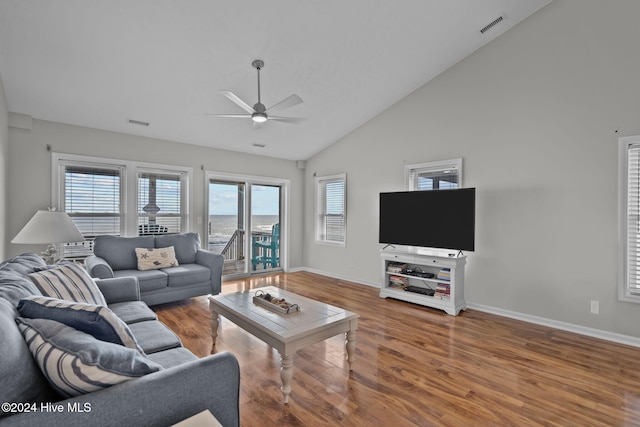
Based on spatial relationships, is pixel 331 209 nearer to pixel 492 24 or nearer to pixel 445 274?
pixel 445 274

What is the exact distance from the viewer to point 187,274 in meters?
4.31

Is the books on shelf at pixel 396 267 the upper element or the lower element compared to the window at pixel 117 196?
lower

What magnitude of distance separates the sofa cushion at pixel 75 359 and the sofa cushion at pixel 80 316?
0.18 ft

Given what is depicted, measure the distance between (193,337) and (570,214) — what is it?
4.48 metres

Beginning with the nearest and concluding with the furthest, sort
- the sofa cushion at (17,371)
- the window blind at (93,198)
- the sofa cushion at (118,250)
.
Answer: the sofa cushion at (17,371) → the sofa cushion at (118,250) → the window blind at (93,198)

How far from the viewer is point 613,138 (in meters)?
3.28

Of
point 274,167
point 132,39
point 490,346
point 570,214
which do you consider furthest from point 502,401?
point 274,167

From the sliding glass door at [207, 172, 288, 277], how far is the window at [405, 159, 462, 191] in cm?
289

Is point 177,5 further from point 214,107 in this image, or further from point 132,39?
point 214,107

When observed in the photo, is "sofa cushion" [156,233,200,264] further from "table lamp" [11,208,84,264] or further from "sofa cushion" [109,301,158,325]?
"sofa cushion" [109,301,158,325]

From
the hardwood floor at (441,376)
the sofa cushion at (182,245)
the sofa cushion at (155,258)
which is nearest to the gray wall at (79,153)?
the sofa cushion at (182,245)

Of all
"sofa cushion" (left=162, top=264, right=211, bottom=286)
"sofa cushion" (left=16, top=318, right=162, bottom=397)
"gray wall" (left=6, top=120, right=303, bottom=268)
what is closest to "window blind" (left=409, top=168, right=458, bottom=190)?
"gray wall" (left=6, top=120, right=303, bottom=268)

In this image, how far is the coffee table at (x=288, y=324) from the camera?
2162mm

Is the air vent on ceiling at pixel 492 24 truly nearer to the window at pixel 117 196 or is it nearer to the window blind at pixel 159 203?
the window at pixel 117 196
